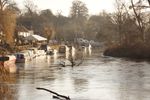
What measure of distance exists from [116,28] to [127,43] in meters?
12.9

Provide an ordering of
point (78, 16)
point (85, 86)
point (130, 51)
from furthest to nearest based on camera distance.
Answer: point (78, 16)
point (130, 51)
point (85, 86)

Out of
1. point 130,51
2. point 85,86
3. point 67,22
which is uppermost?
point 67,22

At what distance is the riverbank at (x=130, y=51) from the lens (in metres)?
61.8

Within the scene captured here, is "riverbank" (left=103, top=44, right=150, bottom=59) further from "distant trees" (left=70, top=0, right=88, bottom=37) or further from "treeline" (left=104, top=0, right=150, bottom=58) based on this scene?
"distant trees" (left=70, top=0, right=88, bottom=37)

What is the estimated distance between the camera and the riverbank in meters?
61.8

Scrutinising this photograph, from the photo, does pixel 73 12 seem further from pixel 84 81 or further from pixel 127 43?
pixel 84 81

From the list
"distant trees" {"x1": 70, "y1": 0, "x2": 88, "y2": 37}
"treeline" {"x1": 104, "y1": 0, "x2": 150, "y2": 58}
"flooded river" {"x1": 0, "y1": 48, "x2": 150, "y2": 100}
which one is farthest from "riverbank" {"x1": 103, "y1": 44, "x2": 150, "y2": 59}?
"distant trees" {"x1": 70, "y1": 0, "x2": 88, "y2": 37}

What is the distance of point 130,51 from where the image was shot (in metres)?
65.7

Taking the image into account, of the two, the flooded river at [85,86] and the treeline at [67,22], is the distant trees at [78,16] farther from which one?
the flooded river at [85,86]

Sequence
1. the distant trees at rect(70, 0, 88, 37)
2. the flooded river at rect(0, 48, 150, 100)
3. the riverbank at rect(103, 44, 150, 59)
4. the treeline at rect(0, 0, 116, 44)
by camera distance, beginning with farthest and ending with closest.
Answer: the distant trees at rect(70, 0, 88, 37) → the treeline at rect(0, 0, 116, 44) → the riverbank at rect(103, 44, 150, 59) → the flooded river at rect(0, 48, 150, 100)

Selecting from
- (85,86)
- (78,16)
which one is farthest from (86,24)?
(85,86)

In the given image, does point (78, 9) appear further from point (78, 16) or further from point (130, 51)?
point (130, 51)

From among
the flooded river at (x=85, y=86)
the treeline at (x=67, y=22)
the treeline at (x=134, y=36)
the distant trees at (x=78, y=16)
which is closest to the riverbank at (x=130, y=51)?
the treeline at (x=134, y=36)

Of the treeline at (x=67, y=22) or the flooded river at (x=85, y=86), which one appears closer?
the flooded river at (x=85, y=86)
